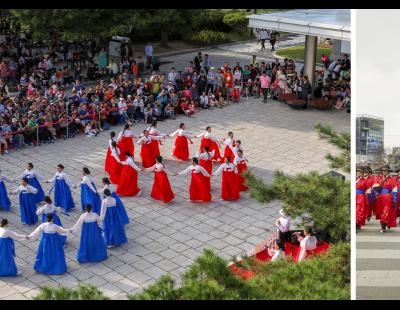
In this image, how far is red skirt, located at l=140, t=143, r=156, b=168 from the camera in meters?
16.9

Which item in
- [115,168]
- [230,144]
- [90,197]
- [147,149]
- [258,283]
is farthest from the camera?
[147,149]

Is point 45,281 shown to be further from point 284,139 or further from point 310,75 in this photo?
point 310,75

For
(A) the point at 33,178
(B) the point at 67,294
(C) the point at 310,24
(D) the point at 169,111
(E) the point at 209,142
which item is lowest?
(A) the point at 33,178

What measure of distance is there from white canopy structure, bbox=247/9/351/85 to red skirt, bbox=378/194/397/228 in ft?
22.2

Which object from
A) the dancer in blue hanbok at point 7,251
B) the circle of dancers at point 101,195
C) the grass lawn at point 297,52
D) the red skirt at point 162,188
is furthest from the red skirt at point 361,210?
the grass lawn at point 297,52

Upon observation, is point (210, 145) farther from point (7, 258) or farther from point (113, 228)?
point (7, 258)

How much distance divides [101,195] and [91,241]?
3.02 meters

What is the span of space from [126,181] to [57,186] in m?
1.69

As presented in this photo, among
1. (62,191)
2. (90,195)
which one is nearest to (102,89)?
(62,191)

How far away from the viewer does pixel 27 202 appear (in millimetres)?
13578

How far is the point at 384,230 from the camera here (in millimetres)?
14758

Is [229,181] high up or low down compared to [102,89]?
down

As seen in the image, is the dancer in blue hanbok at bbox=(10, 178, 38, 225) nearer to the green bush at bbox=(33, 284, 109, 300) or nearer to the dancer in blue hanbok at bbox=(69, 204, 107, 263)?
the dancer in blue hanbok at bbox=(69, 204, 107, 263)
